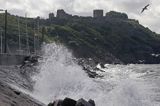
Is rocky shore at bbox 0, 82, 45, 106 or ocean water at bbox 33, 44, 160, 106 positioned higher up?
rocky shore at bbox 0, 82, 45, 106

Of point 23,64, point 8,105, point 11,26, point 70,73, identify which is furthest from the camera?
point 11,26

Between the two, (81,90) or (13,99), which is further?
(81,90)

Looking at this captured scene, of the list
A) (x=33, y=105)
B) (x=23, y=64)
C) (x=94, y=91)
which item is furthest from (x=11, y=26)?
(x=33, y=105)

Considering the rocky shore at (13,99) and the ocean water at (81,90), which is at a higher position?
the rocky shore at (13,99)

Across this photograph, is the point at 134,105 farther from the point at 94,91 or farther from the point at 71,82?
the point at 71,82

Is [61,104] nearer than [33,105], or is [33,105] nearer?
[61,104]

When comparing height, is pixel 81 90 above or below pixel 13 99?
below

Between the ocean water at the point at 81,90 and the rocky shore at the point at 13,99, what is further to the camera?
the ocean water at the point at 81,90

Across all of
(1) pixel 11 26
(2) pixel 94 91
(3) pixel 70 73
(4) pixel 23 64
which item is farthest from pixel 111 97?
(1) pixel 11 26

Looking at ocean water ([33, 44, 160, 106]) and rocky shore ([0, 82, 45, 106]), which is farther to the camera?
ocean water ([33, 44, 160, 106])

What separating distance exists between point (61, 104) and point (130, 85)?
12385mm

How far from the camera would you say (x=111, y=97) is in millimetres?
28688

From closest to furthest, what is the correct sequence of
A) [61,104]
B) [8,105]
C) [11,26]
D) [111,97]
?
[8,105] → [61,104] → [111,97] → [11,26]

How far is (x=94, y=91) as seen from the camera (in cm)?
3312
